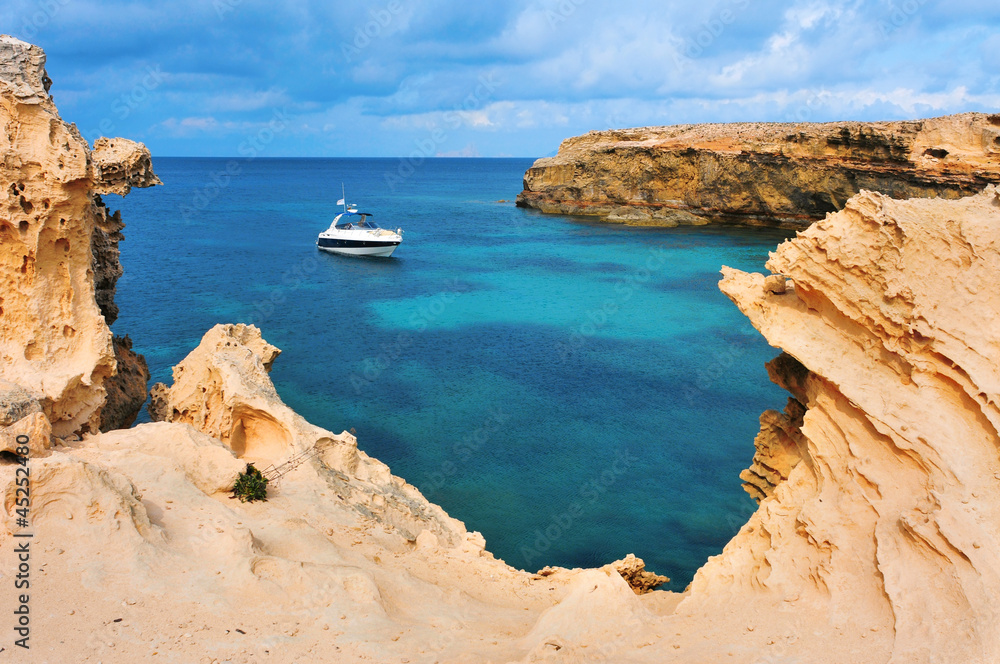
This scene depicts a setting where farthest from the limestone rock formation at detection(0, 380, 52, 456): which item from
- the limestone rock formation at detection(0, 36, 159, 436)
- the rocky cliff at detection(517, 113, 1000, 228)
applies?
the rocky cliff at detection(517, 113, 1000, 228)

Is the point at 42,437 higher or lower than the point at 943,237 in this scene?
lower

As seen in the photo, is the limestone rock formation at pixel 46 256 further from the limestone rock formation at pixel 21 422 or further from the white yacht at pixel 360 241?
the white yacht at pixel 360 241

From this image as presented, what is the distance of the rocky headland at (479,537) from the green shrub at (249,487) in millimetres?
197

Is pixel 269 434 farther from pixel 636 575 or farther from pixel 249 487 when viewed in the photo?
pixel 636 575

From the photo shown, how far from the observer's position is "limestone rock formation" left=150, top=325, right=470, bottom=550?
1511 cm

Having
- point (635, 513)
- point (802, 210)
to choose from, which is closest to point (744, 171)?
point (802, 210)

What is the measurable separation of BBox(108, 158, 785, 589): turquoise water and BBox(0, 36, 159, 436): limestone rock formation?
10147 mm

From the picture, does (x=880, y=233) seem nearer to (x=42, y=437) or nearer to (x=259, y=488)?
(x=259, y=488)

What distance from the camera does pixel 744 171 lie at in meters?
68.4

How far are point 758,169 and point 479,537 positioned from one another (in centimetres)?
6155

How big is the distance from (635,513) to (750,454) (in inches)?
215

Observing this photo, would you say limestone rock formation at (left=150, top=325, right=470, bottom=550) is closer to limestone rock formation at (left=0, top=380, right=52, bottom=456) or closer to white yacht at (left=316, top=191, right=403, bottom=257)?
limestone rock formation at (left=0, top=380, right=52, bottom=456)

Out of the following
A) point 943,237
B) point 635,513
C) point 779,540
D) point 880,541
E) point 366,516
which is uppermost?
point 943,237

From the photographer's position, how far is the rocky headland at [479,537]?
29.0 ft
